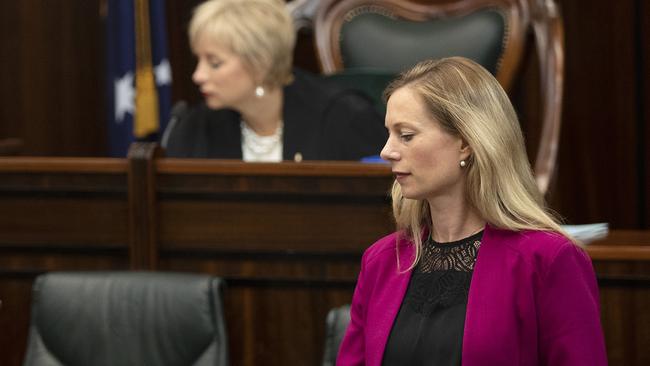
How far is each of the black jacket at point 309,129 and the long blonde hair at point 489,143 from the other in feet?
6.76

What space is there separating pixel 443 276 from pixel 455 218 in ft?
0.35

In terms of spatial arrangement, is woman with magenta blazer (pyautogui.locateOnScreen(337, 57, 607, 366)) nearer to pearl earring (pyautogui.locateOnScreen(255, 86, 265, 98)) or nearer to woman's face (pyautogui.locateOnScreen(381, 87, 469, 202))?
woman's face (pyautogui.locateOnScreen(381, 87, 469, 202))

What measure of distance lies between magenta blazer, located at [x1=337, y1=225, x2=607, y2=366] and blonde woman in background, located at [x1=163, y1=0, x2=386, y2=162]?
2120mm

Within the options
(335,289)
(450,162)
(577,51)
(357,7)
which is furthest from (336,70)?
(450,162)

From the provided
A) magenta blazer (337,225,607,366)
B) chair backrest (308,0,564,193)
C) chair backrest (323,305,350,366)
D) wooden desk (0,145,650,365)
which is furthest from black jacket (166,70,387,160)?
magenta blazer (337,225,607,366)

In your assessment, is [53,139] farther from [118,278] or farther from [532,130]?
[118,278]

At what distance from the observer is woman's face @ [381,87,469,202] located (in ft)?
7.00

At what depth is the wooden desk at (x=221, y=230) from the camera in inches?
136

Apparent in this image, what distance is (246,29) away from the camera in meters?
4.16

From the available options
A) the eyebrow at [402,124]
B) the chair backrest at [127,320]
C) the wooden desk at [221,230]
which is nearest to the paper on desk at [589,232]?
the wooden desk at [221,230]

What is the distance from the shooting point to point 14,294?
11.9 feet

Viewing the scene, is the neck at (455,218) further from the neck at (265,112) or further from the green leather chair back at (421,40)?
the green leather chair back at (421,40)

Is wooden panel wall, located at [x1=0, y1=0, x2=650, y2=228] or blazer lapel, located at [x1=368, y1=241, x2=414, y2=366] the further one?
wooden panel wall, located at [x1=0, y1=0, x2=650, y2=228]

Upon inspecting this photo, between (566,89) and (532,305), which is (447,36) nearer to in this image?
(566,89)
